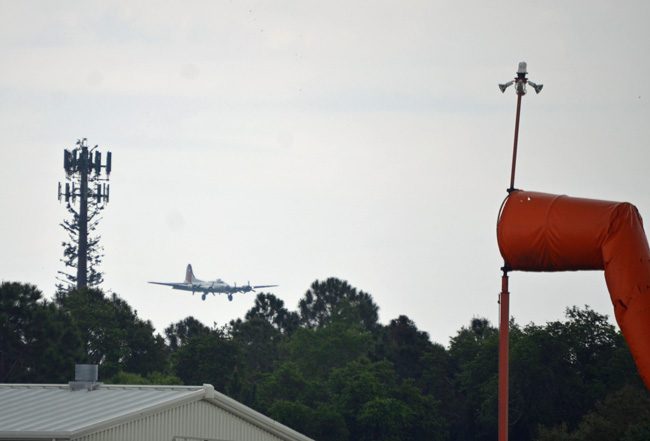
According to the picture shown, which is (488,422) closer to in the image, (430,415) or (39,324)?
(430,415)

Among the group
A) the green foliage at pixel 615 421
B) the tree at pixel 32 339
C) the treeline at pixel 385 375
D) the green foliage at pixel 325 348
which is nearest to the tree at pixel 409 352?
the treeline at pixel 385 375

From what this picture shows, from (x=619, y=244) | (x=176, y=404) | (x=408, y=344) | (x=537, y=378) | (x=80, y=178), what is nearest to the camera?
(x=619, y=244)

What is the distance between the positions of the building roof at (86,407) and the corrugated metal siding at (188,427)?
240 mm

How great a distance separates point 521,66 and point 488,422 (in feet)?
273

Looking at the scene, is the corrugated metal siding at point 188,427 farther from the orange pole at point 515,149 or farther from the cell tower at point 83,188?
the cell tower at point 83,188

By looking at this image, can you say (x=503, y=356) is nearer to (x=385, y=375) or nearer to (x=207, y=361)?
(x=385, y=375)

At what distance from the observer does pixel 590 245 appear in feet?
124

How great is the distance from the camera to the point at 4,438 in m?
45.3

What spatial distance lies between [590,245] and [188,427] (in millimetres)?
16479

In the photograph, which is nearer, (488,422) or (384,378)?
(488,422)

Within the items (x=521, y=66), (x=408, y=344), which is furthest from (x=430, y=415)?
(x=521, y=66)

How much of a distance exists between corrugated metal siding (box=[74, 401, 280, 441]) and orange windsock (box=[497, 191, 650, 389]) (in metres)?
13.9

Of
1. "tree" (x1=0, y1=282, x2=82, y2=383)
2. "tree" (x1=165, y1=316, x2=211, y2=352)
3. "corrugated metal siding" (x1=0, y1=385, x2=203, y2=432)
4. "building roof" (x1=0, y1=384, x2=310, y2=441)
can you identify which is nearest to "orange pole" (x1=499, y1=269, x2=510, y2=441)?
"building roof" (x1=0, y1=384, x2=310, y2=441)

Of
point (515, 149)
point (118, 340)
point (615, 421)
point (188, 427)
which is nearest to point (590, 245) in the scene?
point (515, 149)
